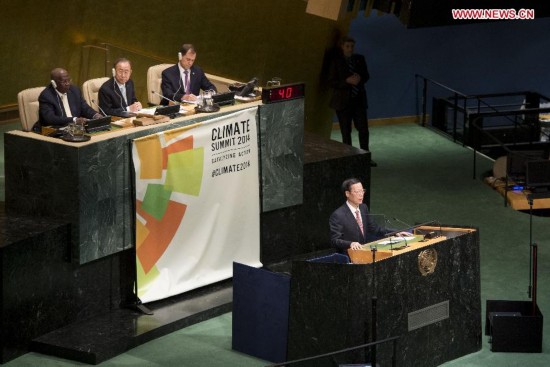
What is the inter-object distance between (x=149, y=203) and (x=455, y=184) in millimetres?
5118

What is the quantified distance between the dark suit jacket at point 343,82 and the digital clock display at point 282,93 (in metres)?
3.36

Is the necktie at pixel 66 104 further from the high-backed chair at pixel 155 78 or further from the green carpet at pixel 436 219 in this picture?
the green carpet at pixel 436 219

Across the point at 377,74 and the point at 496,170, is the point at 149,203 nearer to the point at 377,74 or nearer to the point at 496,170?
the point at 496,170

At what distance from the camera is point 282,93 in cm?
1075

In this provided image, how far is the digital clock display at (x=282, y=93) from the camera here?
10.6 metres

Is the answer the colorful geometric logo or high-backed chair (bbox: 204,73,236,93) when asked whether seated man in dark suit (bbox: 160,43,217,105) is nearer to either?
high-backed chair (bbox: 204,73,236,93)

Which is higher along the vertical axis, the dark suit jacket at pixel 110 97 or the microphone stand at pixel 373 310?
the dark suit jacket at pixel 110 97

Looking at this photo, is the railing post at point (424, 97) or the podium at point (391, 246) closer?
the podium at point (391, 246)

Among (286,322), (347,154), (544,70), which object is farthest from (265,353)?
(544,70)

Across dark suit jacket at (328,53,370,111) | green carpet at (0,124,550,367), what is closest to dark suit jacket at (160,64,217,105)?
green carpet at (0,124,550,367)

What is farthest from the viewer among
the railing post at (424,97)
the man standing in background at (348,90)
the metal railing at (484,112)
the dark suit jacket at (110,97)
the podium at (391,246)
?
the railing post at (424,97)

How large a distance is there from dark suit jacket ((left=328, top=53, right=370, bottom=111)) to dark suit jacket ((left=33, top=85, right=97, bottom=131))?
4659mm

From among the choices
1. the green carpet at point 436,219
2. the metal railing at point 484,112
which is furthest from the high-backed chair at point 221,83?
the metal railing at point 484,112

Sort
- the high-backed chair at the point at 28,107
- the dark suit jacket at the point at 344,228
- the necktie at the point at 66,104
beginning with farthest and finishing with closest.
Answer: the high-backed chair at the point at 28,107 < the necktie at the point at 66,104 < the dark suit jacket at the point at 344,228
